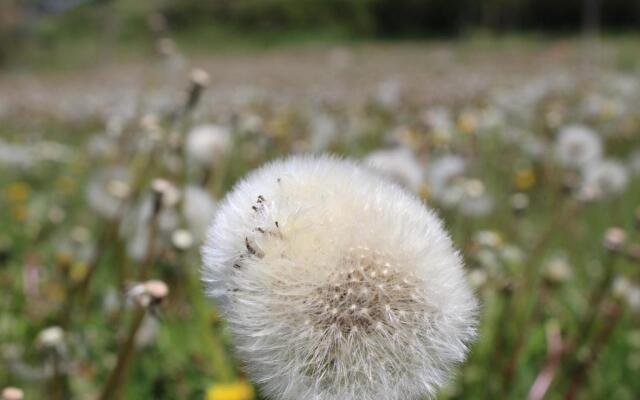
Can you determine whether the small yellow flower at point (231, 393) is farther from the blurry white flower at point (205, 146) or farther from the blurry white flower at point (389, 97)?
the blurry white flower at point (389, 97)

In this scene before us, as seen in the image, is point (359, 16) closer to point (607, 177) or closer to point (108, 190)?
point (607, 177)

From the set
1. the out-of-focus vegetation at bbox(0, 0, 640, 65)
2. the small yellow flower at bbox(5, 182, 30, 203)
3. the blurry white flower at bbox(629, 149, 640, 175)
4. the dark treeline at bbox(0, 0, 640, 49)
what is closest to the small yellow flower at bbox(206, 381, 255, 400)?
the small yellow flower at bbox(5, 182, 30, 203)

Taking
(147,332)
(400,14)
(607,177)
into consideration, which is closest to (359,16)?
(400,14)

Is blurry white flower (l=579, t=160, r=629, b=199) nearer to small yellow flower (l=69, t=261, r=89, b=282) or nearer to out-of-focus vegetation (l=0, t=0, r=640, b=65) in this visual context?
small yellow flower (l=69, t=261, r=89, b=282)

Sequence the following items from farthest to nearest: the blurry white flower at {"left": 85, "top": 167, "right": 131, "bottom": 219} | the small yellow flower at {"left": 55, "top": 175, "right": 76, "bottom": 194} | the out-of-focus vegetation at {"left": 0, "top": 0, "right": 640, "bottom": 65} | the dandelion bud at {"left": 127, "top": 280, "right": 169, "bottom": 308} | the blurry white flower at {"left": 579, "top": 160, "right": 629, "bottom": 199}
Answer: the out-of-focus vegetation at {"left": 0, "top": 0, "right": 640, "bottom": 65} → the small yellow flower at {"left": 55, "top": 175, "right": 76, "bottom": 194} → the blurry white flower at {"left": 579, "top": 160, "right": 629, "bottom": 199} → the blurry white flower at {"left": 85, "top": 167, "right": 131, "bottom": 219} → the dandelion bud at {"left": 127, "top": 280, "right": 169, "bottom": 308}

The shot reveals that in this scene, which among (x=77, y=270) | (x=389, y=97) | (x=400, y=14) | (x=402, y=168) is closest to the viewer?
(x=402, y=168)

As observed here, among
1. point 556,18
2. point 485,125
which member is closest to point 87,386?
point 485,125

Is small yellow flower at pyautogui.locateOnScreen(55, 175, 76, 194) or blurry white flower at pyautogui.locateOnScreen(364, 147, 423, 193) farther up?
blurry white flower at pyautogui.locateOnScreen(364, 147, 423, 193)
